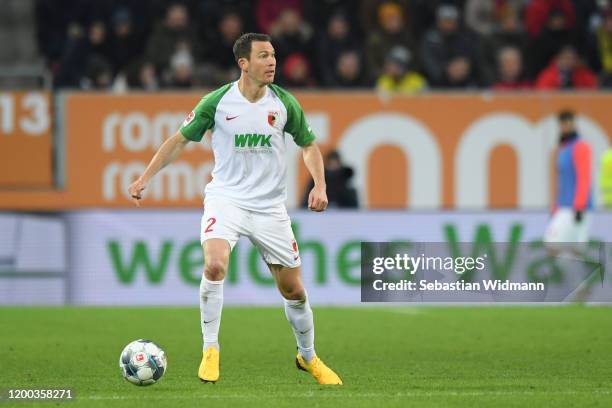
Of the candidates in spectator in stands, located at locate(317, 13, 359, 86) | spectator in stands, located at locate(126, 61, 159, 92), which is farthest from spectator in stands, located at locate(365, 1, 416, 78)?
spectator in stands, located at locate(126, 61, 159, 92)

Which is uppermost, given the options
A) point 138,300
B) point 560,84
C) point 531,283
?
point 560,84

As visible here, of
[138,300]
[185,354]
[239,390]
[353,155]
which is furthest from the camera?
[353,155]

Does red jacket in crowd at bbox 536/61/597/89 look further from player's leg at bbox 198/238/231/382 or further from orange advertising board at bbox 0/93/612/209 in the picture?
player's leg at bbox 198/238/231/382

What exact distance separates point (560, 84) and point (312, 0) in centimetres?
389

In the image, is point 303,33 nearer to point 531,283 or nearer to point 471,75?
point 471,75

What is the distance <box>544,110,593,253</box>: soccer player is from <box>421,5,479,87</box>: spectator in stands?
2893 millimetres

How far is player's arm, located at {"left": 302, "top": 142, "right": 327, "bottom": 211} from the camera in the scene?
29.1 ft

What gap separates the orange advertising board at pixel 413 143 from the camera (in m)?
18.3

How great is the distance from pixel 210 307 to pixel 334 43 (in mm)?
11120

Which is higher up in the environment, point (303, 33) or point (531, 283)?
point (303, 33)

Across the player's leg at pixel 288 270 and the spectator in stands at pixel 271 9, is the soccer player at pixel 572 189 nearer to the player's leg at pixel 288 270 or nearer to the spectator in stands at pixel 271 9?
the spectator in stands at pixel 271 9

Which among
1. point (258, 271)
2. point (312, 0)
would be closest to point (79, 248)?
point (258, 271)

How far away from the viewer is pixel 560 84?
19188mm

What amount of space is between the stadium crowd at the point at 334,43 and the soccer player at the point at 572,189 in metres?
2.83
